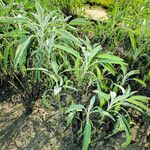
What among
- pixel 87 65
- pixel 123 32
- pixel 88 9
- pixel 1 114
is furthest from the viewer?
pixel 88 9

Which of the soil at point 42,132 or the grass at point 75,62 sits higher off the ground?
the grass at point 75,62

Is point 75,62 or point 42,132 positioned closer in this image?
point 75,62

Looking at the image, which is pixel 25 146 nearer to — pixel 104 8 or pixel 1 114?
pixel 1 114

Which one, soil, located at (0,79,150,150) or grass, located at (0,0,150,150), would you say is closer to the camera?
grass, located at (0,0,150,150)

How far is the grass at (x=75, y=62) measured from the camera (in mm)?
1700

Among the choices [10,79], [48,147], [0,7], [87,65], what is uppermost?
[0,7]

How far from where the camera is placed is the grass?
5.58ft

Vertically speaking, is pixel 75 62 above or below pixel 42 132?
above

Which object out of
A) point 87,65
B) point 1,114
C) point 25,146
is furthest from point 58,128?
point 87,65

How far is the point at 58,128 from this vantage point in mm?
2057

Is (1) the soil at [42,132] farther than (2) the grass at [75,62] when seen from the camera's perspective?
Yes

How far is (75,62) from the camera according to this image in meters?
1.81

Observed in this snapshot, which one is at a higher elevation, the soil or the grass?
the grass

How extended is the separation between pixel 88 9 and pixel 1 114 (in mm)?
1751
